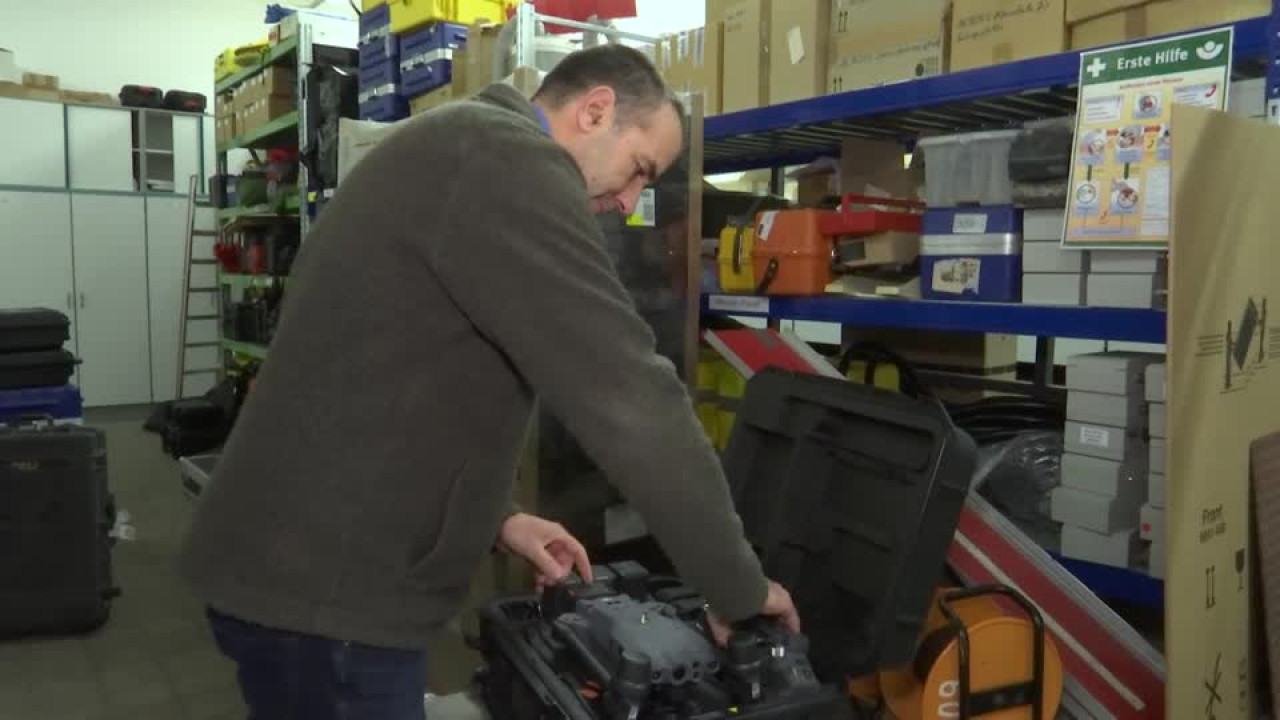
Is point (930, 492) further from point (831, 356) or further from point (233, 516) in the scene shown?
point (831, 356)

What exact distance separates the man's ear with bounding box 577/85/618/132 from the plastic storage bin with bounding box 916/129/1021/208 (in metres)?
1.13

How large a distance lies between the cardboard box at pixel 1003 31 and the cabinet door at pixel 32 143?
23.4ft

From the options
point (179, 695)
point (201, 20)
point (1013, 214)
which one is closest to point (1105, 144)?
point (1013, 214)

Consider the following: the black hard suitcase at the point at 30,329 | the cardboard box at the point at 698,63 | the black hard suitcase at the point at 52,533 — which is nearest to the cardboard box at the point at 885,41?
the cardboard box at the point at 698,63

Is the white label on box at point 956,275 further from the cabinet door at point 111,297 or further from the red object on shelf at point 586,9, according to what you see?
the cabinet door at point 111,297

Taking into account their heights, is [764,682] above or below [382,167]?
below

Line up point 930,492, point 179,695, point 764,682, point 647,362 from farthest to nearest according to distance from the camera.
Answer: point 179,695 → point 930,492 → point 764,682 → point 647,362

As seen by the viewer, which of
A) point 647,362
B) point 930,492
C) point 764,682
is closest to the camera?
point 647,362

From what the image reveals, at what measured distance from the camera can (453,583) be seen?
1.21 meters

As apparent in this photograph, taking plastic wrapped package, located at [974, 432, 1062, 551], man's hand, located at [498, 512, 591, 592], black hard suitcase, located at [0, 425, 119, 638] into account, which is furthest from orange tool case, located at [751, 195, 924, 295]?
black hard suitcase, located at [0, 425, 119, 638]

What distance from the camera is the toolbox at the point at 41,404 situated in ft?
12.7

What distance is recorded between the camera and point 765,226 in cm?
257

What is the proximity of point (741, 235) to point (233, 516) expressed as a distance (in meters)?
1.74

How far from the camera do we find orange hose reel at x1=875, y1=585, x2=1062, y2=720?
1.56 meters
